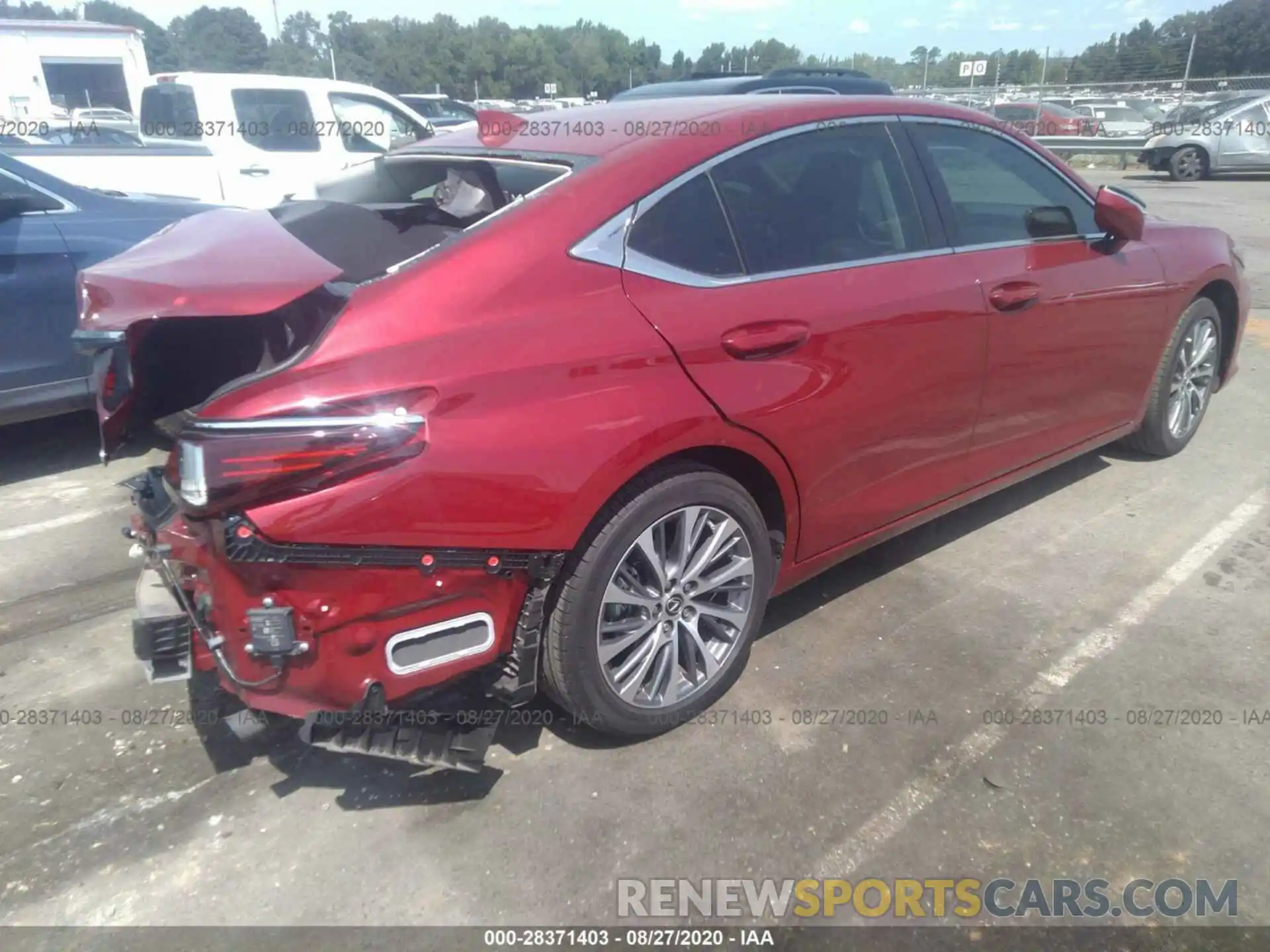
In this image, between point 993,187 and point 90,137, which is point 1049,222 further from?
point 90,137

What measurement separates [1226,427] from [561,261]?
4608mm

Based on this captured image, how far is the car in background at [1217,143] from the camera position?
17406 mm

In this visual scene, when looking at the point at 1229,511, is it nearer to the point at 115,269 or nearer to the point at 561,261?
the point at 561,261

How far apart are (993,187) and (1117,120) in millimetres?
24568

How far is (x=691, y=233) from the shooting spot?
268 centimetres

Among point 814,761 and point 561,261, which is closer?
point 561,261

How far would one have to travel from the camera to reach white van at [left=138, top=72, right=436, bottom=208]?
9406 mm

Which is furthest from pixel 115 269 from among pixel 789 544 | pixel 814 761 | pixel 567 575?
pixel 814 761

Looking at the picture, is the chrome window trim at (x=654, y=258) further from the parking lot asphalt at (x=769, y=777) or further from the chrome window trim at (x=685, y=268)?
the parking lot asphalt at (x=769, y=777)

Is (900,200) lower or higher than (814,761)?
higher

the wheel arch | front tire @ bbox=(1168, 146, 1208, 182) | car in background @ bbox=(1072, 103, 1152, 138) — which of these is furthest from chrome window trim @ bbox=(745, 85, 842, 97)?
car in background @ bbox=(1072, 103, 1152, 138)

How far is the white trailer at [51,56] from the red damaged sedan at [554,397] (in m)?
23.1

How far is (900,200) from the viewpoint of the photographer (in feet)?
10.6

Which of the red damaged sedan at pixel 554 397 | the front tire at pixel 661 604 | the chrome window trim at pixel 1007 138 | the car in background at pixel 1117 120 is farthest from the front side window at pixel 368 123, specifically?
the car in background at pixel 1117 120
